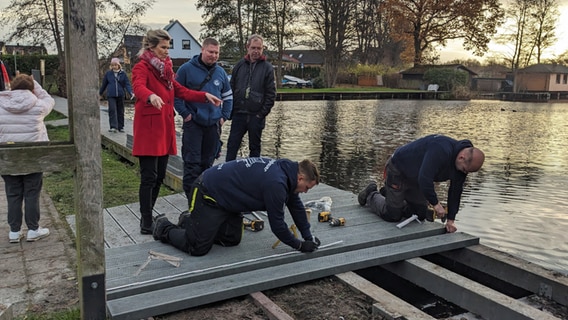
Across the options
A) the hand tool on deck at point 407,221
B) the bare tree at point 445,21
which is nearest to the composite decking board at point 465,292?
the hand tool on deck at point 407,221

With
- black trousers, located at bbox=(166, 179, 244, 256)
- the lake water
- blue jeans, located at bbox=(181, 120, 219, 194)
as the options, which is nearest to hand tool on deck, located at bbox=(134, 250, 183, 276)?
black trousers, located at bbox=(166, 179, 244, 256)

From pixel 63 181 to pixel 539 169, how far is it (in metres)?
9.57

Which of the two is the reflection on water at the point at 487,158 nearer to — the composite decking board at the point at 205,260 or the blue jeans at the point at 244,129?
the composite decking board at the point at 205,260

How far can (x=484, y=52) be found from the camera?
4984cm

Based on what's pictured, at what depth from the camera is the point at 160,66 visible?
4.36 m

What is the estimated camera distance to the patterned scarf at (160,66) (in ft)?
14.2

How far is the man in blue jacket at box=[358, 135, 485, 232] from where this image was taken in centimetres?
456

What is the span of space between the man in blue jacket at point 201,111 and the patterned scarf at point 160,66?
16.4 inches

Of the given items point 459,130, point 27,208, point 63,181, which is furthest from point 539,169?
point 27,208

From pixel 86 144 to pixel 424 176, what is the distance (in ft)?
9.76

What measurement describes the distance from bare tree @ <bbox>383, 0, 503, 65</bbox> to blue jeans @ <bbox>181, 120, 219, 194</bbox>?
45.0 metres

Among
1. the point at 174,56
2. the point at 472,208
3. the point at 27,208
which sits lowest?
the point at 472,208

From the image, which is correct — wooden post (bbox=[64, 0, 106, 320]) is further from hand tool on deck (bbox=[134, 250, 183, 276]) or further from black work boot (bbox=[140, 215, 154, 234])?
black work boot (bbox=[140, 215, 154, 234])

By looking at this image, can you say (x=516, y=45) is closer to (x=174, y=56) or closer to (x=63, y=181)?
(x=174, y=56)
